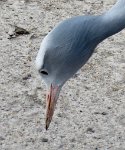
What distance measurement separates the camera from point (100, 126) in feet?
12.7

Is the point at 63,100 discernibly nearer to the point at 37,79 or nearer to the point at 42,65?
the point at 37,79

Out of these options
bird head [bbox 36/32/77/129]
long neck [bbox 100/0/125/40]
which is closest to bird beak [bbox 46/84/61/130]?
bird head [bbox 36/32/77/129]

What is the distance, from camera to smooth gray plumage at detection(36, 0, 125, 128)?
9.32 ft

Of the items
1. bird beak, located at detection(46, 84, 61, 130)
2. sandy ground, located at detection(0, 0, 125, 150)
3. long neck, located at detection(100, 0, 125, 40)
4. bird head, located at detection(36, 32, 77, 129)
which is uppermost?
long neck, located at detection(100, 0, 125, 40)

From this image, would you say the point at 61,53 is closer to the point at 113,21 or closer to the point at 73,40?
the point at 73,40

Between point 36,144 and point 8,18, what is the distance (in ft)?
4.52

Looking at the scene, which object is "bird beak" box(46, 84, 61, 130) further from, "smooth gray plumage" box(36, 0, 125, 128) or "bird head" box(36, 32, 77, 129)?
"smooth gray plumage" box(36, 0, 125, 128)

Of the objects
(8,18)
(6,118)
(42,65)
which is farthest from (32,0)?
(42,65)

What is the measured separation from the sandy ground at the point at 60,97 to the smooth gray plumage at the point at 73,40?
851mm

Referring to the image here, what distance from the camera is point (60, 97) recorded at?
409 cm

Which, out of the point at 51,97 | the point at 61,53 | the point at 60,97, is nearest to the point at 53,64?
the point at 61,53

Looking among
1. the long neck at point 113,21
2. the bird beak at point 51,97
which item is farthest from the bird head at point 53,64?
the long neck at point 113,21

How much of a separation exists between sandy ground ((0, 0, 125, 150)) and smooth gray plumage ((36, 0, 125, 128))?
33.5 inches

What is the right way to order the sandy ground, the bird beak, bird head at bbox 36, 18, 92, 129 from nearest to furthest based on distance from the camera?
bird head at bbox 36, 18, 92, 129, the bird beak, the sandy ground
